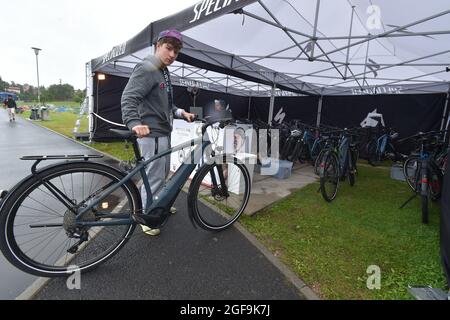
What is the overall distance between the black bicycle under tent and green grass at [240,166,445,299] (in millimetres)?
465

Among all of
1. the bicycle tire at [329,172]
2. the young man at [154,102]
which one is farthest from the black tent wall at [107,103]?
the bicycle tire at [329,172]

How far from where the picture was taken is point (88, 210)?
1.82 m

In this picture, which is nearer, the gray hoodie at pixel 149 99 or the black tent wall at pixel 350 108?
the gray hoodie at pixel 149 99

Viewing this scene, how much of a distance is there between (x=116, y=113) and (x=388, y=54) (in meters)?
8.31

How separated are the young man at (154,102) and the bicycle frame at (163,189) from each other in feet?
0.48

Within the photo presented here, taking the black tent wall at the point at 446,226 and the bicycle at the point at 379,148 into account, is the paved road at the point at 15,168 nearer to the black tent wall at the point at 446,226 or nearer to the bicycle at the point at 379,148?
the black tent wall at the point at 446,226

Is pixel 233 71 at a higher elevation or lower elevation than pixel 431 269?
higher

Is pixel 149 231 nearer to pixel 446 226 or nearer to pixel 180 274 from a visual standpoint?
pixel 180 274

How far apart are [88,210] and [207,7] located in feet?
9.39

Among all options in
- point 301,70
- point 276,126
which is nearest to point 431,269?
point 276,126

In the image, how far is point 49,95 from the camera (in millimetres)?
55156

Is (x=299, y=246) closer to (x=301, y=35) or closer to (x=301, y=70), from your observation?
(x=301, y=35)

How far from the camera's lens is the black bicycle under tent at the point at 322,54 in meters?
3.63
